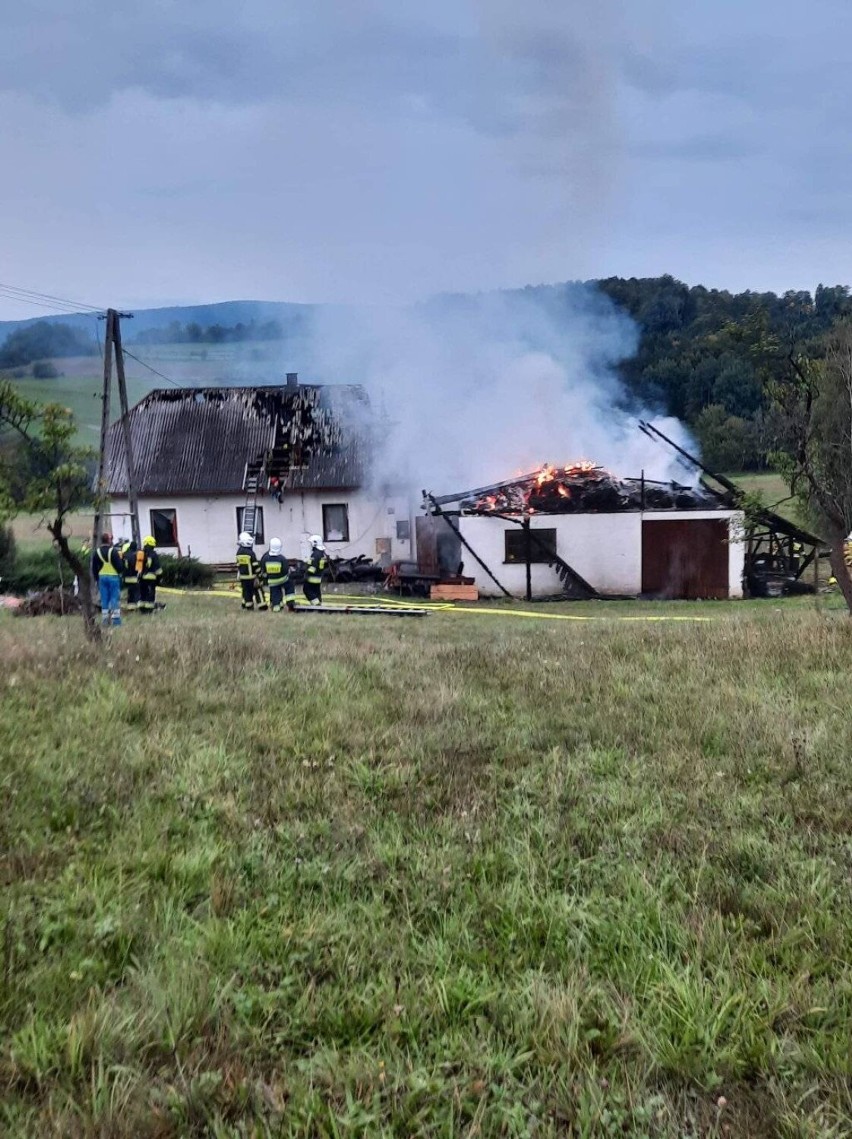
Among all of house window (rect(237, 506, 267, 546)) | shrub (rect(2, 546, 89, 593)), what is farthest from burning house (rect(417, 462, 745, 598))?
shrub (rect(2, 546, 89, 593))

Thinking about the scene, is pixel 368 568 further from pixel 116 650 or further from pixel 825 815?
pixel 825 815

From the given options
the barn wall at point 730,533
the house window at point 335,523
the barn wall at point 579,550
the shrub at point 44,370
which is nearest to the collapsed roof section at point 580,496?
the barn wall at point 730,533

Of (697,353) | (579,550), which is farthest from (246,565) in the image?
(697,353)

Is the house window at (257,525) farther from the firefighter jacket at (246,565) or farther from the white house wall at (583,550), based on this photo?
the firefighter jacket at (246,565)

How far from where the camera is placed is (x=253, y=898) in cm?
312

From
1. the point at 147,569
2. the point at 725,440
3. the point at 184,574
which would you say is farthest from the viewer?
the point at 725,440

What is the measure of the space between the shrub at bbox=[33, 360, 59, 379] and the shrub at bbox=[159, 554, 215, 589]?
43.4 m

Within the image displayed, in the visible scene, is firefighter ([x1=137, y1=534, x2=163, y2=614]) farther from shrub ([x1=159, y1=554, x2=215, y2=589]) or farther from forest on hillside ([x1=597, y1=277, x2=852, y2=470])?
forest on hillside ([x1=597, y1=277, x2=852, y2=470])

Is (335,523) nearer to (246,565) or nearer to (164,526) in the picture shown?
(164,526)

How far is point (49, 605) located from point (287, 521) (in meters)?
11.8

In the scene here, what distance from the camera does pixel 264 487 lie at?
86.4 ft

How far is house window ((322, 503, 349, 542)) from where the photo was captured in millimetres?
A: 26578

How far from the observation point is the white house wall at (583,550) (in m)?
21.5

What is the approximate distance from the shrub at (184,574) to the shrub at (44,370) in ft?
143
